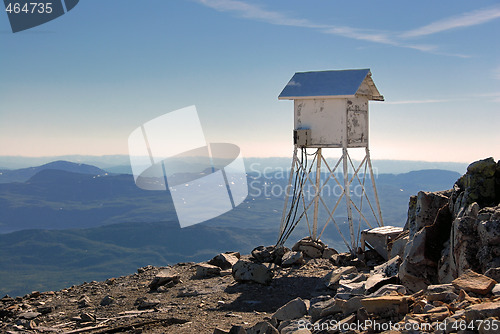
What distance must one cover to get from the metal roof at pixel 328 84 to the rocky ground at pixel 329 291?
6.79m

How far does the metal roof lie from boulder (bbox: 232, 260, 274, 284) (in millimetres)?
8117

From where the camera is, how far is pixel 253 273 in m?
19.6

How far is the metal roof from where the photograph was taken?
75.2ft

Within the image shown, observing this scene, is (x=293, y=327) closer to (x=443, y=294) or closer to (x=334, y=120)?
(x=443, y=294)

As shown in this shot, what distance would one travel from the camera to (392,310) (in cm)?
956

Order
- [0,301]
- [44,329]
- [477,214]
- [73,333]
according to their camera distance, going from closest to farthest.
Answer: [477,214], [73,333], [44,329], [0,301]

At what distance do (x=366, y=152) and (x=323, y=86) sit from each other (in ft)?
12.0

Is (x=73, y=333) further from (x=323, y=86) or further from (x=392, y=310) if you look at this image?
(x=323, y=86)

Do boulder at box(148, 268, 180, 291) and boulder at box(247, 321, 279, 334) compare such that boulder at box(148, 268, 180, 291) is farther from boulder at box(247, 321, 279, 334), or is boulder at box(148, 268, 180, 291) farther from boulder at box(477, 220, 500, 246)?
boulder at box(477, 220, 500, 246)

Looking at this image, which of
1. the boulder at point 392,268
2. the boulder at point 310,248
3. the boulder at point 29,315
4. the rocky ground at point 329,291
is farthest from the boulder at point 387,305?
the boulder at point 310,248

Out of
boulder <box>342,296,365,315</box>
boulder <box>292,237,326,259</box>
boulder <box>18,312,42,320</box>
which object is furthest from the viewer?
boulder <box>292,237,326,259</box>

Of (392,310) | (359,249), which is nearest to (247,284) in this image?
(359,249)

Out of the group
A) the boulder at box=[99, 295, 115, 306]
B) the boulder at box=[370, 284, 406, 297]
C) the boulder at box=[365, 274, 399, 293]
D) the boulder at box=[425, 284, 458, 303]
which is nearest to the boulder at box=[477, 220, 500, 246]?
the boulder at box=[425, 284, 458, 303]

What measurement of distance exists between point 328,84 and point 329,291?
9989 mm
